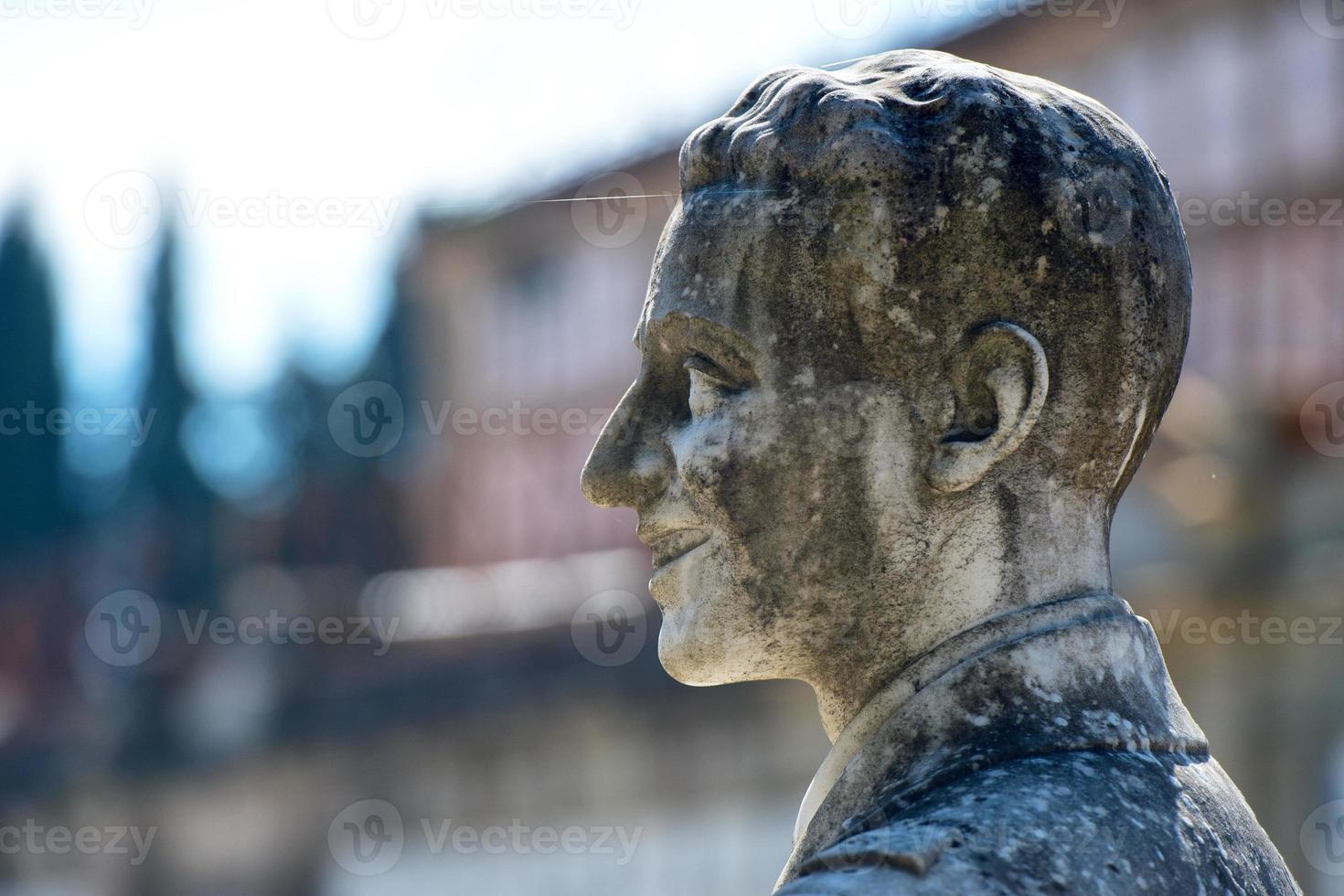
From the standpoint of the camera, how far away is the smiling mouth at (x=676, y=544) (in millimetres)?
2867

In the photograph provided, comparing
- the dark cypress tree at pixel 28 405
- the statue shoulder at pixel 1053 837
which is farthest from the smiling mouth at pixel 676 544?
the dark cypress tree at pixel 28 405

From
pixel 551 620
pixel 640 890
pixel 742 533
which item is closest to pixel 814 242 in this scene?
pixel 742 533

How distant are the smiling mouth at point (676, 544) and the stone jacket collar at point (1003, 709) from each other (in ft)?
1.22

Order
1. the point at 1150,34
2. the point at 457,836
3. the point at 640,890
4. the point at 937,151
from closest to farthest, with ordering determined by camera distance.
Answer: the point at 937,151 → the point at 1150,34 → the point at 640,890 → the point at 457,836

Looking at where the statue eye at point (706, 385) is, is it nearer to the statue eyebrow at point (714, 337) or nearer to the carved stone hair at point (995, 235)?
the statue eyebrow at point (714, 337)

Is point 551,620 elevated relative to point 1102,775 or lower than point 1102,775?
lower

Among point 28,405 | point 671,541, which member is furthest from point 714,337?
point 28,405

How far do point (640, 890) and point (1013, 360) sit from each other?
1319cm

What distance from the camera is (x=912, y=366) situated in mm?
2740

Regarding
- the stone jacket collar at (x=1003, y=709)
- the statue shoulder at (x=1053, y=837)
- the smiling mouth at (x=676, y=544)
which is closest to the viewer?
the statue shoulder at (x=1053, y=837)

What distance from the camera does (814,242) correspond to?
9.04 feet

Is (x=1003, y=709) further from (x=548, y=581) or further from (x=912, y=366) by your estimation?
(x=548, y=581)

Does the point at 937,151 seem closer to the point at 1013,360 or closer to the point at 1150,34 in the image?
the point at 1013,360

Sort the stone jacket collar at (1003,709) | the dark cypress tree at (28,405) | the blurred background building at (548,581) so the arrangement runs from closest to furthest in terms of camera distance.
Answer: the stone jacket collar at (1003,709) → the blurred background building at (548,581) → the dark cypress tree at (28,405)
